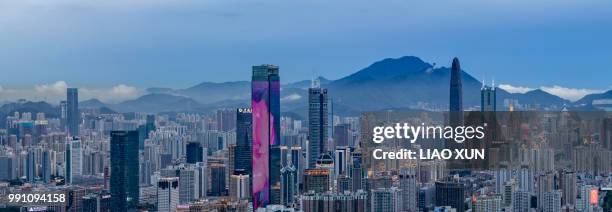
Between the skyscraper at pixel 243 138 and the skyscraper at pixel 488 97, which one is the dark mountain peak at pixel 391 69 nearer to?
the skyscraper at pixel 488 97

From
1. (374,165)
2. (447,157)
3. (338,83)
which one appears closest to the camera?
(447,157)

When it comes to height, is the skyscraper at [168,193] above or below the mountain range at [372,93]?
below

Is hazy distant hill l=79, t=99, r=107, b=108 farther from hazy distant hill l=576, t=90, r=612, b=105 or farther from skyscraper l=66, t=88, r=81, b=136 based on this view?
hazy distant hill l=576, t=90, r=612, b=105

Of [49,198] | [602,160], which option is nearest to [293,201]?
[49,198]

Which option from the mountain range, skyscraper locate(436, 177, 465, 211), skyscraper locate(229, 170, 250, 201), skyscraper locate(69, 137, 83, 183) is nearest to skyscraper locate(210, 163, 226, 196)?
skyscraper locate(229, 170, 250, 201)

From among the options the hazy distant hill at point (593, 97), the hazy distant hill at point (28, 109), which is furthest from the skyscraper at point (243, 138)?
the hazy distant hill at point (593, 97)

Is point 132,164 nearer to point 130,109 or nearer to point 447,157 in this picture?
point 130,109
